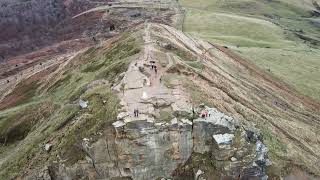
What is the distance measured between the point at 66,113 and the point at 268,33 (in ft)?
291

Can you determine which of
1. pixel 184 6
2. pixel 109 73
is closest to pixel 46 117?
pixel 109 73

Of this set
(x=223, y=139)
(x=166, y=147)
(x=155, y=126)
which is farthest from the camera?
(x=166, y=147)

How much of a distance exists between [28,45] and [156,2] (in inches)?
2105

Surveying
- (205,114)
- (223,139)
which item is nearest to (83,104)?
(205,114)

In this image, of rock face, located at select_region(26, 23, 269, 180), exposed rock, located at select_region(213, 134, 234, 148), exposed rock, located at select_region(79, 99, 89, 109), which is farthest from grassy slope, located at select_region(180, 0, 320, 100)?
exposed rock, located at select_region(79, 99, 89, 109)

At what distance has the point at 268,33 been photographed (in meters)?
134

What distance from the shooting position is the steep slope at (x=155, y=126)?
4888cm

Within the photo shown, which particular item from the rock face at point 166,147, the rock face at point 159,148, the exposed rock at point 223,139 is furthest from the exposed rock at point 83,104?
the exposed rock at point 223,139

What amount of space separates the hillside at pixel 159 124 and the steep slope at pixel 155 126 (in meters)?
0.11

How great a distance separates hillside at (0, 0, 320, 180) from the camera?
160 ft

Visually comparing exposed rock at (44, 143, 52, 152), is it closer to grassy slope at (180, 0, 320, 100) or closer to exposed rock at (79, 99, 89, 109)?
exposed rock at (79, 99, 89, 109)

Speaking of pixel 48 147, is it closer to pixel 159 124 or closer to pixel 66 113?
pixel 66 113

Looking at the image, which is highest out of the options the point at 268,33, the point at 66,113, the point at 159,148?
the point at 66,113

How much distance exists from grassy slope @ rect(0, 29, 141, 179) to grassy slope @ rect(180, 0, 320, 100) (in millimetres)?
32321
